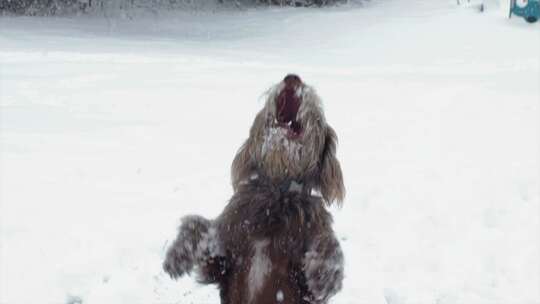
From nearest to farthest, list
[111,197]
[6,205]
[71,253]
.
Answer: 1. [71,253]
2. [6,205]
3. [111,197]

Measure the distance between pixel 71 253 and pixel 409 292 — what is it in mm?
2530

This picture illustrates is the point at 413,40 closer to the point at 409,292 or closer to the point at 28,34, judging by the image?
A: the point at 28,34

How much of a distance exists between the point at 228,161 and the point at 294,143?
513 centimetres

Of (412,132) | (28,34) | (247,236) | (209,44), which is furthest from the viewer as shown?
(209,44)

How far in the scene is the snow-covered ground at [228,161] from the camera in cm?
584

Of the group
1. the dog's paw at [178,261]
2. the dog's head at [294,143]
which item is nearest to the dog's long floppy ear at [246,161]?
the dog's head at [294,143]

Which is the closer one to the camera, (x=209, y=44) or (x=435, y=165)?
(x=435, y=165)

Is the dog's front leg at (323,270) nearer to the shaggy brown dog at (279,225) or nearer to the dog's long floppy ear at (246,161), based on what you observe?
the shaggy brown dog at (279,225)

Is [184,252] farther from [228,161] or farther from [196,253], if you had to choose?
[228,161]

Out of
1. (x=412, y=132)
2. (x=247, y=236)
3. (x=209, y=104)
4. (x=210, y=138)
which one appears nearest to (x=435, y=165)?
(x=412, y=132)

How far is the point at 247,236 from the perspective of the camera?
2.96 meters

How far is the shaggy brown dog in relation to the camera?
9.32 ft

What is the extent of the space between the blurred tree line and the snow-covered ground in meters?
4.49

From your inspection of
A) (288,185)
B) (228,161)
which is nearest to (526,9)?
(228,161)
